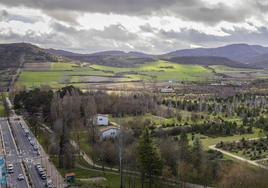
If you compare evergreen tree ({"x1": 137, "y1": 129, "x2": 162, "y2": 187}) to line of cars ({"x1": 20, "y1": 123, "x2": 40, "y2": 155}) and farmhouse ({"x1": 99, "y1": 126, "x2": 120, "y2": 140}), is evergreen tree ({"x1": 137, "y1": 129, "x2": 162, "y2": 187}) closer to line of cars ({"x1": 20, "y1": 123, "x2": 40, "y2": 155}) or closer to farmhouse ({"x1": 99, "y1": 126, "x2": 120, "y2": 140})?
farmhouse ({"x1": 99, "y1": 126, "x2": 120, "y2": 140})

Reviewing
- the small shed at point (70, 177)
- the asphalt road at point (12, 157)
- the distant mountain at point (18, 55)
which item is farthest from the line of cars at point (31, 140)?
the distant mountain at point (18, 55)

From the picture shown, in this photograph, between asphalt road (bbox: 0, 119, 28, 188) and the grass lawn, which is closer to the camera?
asphalt road (bbox: 0, 119, 28, 188)

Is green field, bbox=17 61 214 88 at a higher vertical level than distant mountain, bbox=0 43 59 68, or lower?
lower

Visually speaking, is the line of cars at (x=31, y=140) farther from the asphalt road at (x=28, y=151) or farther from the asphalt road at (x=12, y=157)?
the asphalt road at (x=12, y=157)

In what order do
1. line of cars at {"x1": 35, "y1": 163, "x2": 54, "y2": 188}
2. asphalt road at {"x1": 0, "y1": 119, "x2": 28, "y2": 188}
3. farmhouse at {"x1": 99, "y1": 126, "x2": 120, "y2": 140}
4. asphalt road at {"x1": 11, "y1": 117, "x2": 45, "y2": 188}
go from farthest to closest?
farmhouse at {"x1": 99, "y1": 126, "x2": 120, "y2": 140}, asphalt road at {"x1": 11, "y1": 117, "x2": 45, "y2": 188}, asphalt road at {"x1": 0, "y1": 119, "x2": 28, "y2": 188}, line of cars at {"x1": 35, "y1": 163, "x2": 54, "y2": 188}

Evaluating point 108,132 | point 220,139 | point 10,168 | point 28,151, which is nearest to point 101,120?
point 108,132

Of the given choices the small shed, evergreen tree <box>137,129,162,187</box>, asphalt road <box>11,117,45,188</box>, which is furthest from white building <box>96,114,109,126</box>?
evergreen tree <box>137,129,162,187</box>
